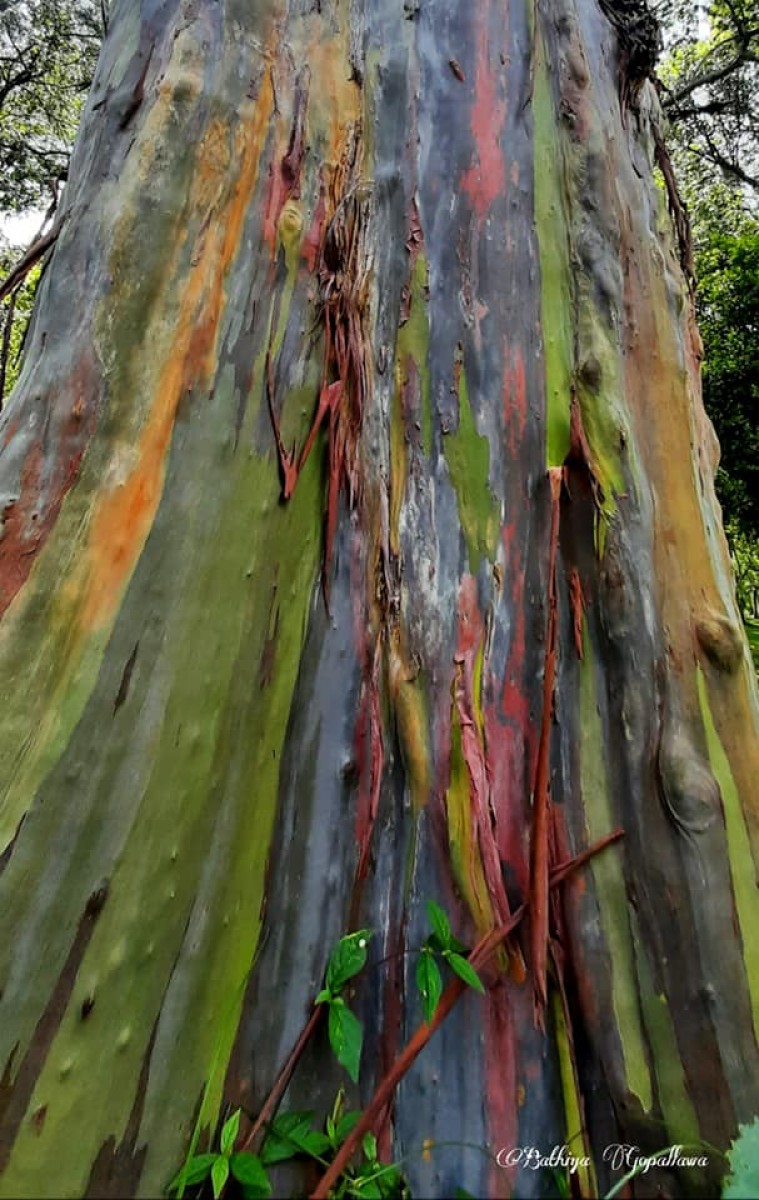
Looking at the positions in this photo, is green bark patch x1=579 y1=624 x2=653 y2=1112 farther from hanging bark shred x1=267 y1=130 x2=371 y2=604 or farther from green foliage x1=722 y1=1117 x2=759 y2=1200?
hanging bark shred x1=267 y1=130 x2=371 y2=604

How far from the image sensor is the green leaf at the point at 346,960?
1.08 meters

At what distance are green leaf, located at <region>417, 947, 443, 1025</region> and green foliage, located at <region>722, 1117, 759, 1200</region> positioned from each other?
0.41 meters

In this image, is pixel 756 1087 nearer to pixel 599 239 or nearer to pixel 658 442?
pixel 658 442

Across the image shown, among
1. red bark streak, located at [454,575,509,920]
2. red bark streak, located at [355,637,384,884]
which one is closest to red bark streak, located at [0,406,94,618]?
red bark streak, located at [355,637,384,884]

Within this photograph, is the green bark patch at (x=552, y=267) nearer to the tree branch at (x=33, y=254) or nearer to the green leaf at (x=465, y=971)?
the green leaf at (x=465, y=971)

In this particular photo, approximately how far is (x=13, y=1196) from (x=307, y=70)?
7.21ft

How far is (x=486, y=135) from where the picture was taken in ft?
5.64

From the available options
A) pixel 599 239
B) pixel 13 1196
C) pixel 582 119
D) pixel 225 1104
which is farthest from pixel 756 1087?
pixel 582 119

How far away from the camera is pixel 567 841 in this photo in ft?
3.91

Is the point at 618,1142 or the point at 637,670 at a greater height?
the point at 637,670

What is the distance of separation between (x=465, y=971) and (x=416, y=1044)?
0.13m

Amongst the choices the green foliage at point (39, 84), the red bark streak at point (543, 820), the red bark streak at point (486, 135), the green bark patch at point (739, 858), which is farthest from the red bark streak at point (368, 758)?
the green foliage at point (39, 84)

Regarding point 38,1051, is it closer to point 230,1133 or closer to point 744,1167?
point 230,1133

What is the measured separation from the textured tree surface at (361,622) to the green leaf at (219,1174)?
7 centimetres
